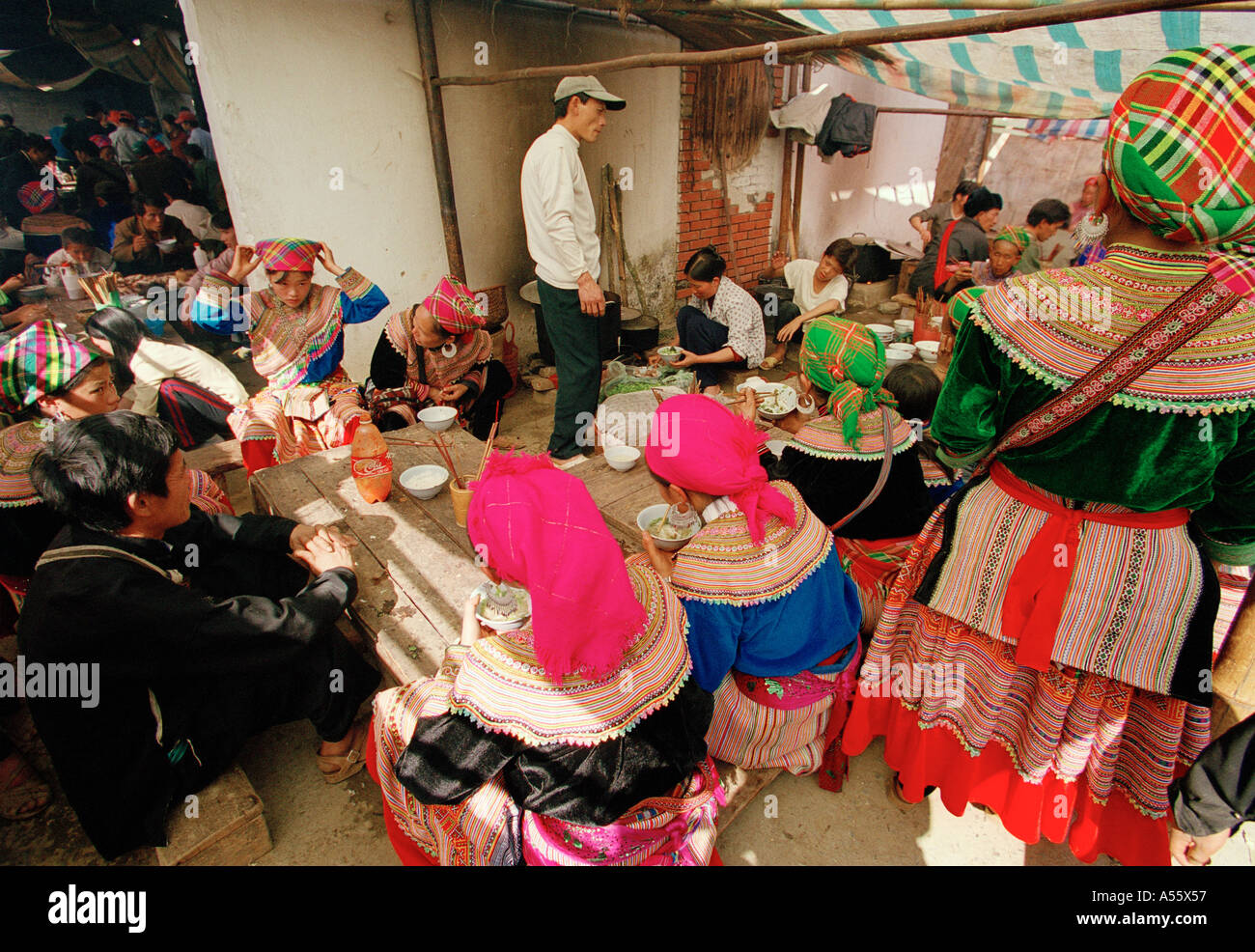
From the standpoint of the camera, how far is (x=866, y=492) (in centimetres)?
253

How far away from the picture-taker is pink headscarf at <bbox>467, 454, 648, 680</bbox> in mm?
1349

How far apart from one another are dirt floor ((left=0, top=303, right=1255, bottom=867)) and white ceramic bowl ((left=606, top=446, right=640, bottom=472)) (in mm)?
1537

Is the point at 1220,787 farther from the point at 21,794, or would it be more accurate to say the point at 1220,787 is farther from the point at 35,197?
the point at 35,197

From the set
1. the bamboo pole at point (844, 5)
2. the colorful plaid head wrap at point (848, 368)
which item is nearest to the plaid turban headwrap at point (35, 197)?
the bamboo pole at point (844, 5)

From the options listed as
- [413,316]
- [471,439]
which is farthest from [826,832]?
[413,316]

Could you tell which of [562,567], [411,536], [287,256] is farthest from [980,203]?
[562,567]

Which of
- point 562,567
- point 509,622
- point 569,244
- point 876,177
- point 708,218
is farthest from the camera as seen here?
point 876,177

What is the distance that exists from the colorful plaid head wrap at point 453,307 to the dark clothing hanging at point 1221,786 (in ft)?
12.7

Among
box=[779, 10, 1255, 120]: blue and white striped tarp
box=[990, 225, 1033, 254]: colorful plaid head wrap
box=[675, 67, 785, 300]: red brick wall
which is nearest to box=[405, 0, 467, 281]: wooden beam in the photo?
box=[779, 10, 1255, 120]: blue and white striped tarp

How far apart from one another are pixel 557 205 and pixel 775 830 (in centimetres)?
353

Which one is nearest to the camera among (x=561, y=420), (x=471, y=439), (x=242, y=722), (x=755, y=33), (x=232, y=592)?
(x=242, y=722)

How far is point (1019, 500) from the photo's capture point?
1778 millimetres

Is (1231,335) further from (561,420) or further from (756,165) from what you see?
(756,165)

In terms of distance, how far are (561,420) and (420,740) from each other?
2954 millimetres
